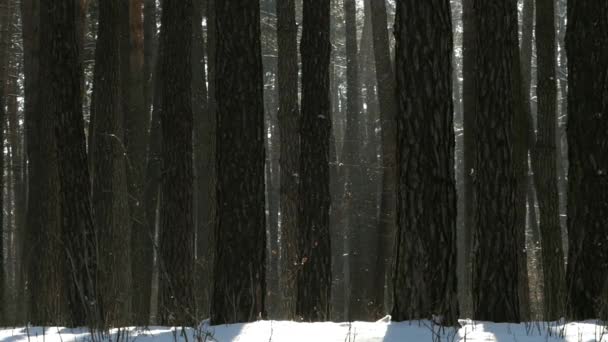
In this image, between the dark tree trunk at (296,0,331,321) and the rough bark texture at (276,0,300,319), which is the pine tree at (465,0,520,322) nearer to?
the dark tree trunk at (296,0,331,321)

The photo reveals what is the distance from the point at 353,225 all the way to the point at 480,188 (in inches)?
395

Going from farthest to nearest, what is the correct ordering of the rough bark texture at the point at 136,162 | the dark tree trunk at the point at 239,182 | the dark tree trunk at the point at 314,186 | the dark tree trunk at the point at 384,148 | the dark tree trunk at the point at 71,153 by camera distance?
the dark tree trunk at the point at 384,148 → the rough bark texture at the point at 136,162 → the dark tree trunk at the point at 314,186 → the dark tree trunk at the point at 71,153 → the dark tree trunk at the point at 239,182

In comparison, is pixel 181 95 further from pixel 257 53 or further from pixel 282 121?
pixel 257 53

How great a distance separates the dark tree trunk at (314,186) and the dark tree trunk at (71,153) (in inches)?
121

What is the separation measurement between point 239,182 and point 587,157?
10.4 ft

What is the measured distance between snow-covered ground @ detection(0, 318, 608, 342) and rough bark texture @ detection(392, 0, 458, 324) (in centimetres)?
32

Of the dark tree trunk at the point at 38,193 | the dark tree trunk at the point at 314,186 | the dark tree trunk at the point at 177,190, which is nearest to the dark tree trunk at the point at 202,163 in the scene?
the dark tree trunk at the point at 38,193

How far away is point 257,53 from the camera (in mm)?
7539

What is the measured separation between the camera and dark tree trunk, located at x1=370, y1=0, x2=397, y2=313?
15348mm

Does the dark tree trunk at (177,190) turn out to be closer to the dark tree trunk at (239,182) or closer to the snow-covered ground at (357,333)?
the dark tree trunk at (239,182)

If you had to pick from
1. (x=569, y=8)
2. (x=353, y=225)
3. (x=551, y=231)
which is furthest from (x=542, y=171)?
(x=353, y=225)

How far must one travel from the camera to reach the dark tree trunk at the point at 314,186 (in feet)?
35.6

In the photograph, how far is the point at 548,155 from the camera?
12.8 meters

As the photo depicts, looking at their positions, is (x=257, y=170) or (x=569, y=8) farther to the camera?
(x=569, y=8)
